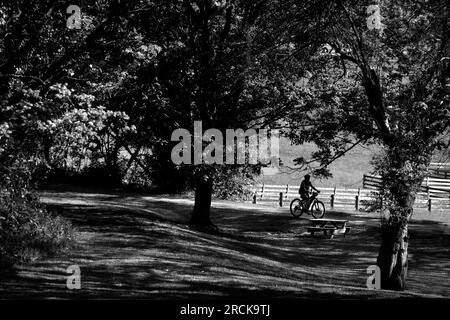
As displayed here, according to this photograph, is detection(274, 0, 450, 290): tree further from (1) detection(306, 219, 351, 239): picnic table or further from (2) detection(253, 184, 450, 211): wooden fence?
(2) detection(253, 184, 450, 211): wooden fence

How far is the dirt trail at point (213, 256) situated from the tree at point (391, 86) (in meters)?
2.08

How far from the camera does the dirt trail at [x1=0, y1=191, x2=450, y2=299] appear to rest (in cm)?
1240

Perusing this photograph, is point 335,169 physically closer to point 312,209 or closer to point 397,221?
point 312,209

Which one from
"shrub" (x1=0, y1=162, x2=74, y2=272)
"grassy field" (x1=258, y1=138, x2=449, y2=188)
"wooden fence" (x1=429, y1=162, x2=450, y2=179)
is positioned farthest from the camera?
"grassy field" (x1=258, y1=138, x2=449, y2=188)

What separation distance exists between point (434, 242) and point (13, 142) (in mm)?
20406

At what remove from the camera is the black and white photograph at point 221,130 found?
12.4 m

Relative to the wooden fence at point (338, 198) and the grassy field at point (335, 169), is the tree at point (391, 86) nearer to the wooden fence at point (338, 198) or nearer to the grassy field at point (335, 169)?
the wooden fence at point (338, 198)

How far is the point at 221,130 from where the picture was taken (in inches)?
901

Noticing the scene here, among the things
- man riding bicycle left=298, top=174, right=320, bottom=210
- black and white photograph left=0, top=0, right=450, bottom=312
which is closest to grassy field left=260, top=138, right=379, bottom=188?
man riding bicycle left=298, top=174, right=320, bottom=210

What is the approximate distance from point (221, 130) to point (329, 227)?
25.4 ft

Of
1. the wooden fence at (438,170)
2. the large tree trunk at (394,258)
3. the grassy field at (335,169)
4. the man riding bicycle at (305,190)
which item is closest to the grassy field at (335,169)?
the grassy field at (335,169)

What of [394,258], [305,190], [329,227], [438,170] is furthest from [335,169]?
[438,170]

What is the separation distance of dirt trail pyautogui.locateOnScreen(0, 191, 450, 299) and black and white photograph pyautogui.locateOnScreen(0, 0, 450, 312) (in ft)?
0.32
